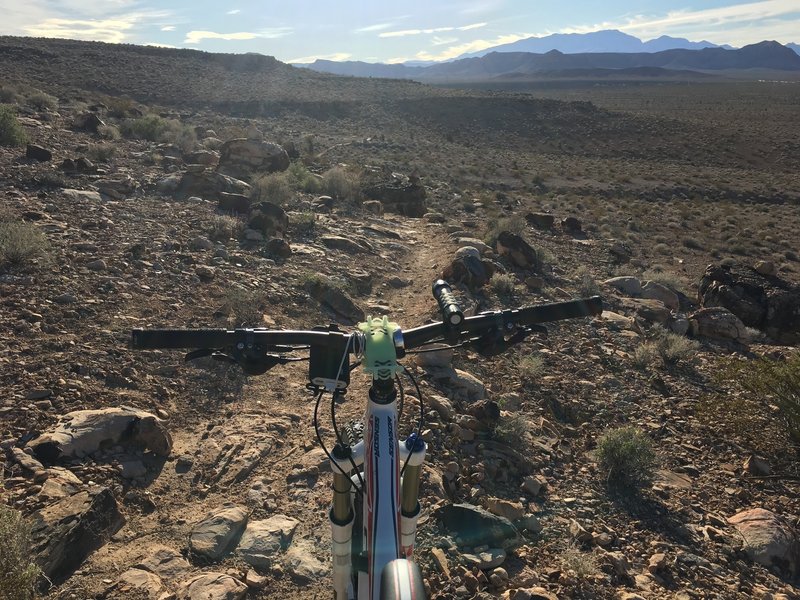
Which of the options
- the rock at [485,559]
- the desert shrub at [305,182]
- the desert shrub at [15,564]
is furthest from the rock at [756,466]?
the desert shrub at [305,182]

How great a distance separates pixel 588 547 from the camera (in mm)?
4234

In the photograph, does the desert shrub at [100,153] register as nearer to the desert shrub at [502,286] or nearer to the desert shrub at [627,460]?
the desert shrub at [502,286]

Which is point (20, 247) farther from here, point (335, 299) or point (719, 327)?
point (719, 327)

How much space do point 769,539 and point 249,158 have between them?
14899 mm

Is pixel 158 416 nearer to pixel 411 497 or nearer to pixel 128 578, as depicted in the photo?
pixel 128 578

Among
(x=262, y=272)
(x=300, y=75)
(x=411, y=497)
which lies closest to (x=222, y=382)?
(x=262, y=272)

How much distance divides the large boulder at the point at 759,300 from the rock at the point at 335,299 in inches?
285

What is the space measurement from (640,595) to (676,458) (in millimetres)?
2220

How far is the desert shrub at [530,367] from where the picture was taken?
694 centimetres

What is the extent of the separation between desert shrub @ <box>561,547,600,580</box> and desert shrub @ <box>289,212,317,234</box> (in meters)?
8.66

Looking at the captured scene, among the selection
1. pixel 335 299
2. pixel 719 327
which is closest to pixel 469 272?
pixel 335 299

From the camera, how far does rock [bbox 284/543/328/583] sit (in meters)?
3.64

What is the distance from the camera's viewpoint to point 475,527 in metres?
4.11

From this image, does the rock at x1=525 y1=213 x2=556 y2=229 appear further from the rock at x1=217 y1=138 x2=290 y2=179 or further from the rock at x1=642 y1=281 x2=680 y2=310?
the rock at x1=217 y1=138 x2=290 y2=179
